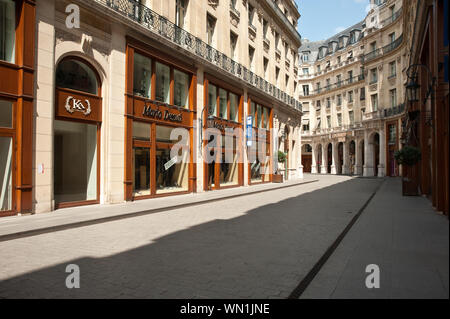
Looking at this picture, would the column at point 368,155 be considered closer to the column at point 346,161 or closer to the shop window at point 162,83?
the column at point 346,161

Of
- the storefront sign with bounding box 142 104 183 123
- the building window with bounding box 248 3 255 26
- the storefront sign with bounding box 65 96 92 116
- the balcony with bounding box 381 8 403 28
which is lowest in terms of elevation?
the storefront sign with bounding box 65 96 92 116

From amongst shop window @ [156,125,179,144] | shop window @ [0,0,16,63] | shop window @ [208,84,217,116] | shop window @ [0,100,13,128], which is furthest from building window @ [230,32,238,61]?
shop window @ [0,100,13,128]

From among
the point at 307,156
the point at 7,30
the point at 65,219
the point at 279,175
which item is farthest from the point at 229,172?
the point at 307,156

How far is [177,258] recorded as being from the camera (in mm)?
5383

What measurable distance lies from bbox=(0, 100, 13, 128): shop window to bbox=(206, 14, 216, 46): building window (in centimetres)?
1276

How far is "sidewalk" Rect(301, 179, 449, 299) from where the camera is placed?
1757mm

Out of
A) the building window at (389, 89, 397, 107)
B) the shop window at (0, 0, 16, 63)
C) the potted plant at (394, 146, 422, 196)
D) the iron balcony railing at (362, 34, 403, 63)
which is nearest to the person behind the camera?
the shop window at (0, 0, 16, 63)

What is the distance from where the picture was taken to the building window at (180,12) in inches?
659

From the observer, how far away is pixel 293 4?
109 ft

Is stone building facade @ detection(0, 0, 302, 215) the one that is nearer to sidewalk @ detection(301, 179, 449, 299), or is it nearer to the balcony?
sidewalk @ detection(301, 179, 449, 299)

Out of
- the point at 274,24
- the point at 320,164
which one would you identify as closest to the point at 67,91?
the point at 274,24

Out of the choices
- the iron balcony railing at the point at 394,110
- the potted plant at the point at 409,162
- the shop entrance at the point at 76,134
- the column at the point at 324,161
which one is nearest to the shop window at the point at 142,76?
the shop entrance at the point at 76,134

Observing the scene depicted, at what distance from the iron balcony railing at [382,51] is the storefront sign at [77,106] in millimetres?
37834

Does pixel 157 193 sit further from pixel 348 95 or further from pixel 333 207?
pixel 348 95
